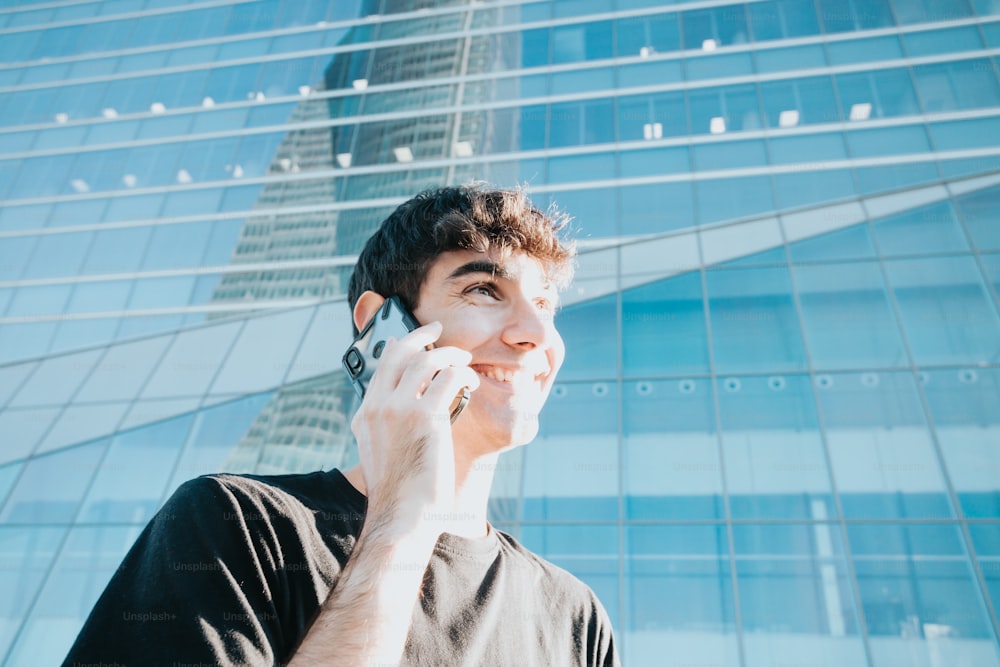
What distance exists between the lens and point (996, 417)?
945 cm

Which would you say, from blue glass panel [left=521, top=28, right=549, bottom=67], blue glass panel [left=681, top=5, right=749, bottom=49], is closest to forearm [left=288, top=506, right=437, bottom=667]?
blue glass panel [left=681, top=5, right=749, bottom=49]

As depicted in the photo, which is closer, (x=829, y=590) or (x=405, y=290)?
(x=405, y=290)

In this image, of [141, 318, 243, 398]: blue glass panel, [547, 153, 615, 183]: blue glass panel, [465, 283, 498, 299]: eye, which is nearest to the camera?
[465, 283, 498, 299]: eye

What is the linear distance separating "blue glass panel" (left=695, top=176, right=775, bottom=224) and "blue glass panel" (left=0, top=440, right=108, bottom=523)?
12497 millimetres

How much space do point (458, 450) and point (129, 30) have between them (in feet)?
89.6

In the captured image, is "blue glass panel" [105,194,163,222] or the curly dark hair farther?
"blue glass panel" [105,194,163,222]

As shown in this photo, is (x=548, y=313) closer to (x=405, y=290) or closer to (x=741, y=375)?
(x=405, y=290)

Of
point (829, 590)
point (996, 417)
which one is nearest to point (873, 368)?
point (996, 417)

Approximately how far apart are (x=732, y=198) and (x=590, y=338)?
4.90 m

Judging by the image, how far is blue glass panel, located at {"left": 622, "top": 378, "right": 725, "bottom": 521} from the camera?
31.3ft

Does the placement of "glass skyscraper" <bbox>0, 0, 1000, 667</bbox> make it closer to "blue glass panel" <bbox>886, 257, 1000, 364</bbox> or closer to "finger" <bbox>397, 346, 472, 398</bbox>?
"blue glass panel" <bbox>886, 257, 1000, 364</bbox>

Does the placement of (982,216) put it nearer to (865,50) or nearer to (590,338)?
(865,50)

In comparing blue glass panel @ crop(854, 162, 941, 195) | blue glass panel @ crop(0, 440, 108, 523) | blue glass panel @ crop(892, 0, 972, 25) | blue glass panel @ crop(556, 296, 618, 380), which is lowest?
blue glass panel @ crop(0, 440, 108, 523)

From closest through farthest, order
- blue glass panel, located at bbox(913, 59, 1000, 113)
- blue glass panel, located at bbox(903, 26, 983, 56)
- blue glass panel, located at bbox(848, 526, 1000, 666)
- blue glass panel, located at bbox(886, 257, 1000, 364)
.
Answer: blue glass panel, located at bbox(848, 526, 1000, 666) < blue glass panel, located at bbox(886, 257, 1000, 364) < blue glass panel, located at bbox(913, 59, 1000, 113) < blue glass panel, located at bbox(903, 26, 983, 56)
